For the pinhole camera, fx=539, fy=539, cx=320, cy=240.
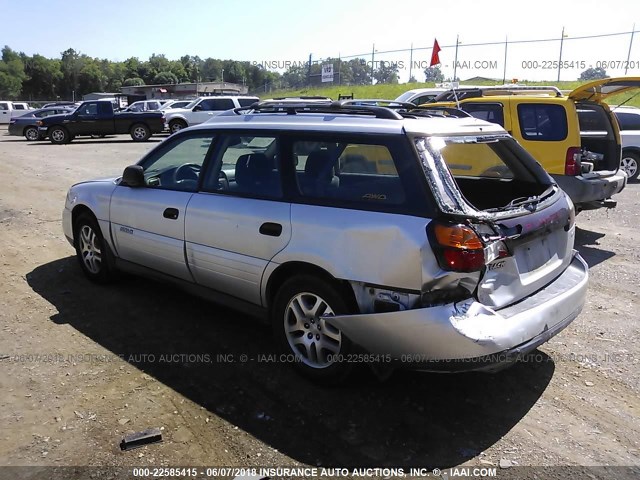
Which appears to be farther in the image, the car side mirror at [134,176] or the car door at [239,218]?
the car side mirror at [134,176]

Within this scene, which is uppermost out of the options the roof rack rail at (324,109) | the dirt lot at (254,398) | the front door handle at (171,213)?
the roof rack rail at (324,109)

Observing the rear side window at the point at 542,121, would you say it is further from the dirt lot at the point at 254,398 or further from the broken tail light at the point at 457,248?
the broken tail light at the point at 457,248

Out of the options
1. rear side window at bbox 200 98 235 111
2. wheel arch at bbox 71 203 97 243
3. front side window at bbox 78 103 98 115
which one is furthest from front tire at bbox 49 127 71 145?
wheel arch at bbox 71 203 97 243

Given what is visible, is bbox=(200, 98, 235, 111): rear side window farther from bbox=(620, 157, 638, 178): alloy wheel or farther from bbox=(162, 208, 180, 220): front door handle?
bbox=(162, 208, 180, 220): front door handle

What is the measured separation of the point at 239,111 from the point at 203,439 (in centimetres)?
277

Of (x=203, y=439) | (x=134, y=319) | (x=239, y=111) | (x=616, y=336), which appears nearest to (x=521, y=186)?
(x=616, y=336)

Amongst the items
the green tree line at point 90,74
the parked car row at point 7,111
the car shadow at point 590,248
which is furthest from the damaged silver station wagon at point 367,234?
the green tree line at point 90,74

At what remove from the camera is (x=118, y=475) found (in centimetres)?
274

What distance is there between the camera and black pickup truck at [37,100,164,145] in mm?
23000

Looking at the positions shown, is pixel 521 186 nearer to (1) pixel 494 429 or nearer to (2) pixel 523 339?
(2) pixel 523 339

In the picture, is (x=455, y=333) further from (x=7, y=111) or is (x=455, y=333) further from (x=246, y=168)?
(x=7, y=111)

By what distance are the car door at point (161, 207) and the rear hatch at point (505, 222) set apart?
1.99 m

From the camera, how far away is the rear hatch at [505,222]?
297cm

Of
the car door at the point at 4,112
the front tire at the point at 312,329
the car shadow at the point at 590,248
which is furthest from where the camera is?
the car door at the point at 4,112
